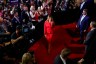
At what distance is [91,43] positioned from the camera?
29.8 feet

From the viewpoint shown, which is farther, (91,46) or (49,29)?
(49,29)

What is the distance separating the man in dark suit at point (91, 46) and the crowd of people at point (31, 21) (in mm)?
107

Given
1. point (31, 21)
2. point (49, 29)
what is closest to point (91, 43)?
point (49, 29)

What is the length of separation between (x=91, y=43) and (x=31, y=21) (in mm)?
5907

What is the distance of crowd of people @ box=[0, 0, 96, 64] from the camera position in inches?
410

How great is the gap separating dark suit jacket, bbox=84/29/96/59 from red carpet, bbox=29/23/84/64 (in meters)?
1.10

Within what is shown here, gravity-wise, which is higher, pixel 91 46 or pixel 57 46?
pixel 91 46

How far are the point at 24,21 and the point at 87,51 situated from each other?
6.09m

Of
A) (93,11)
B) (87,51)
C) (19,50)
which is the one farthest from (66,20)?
(87,51)

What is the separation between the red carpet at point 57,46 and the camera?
10766mm

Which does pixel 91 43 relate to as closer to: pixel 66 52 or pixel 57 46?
pixel 66 52

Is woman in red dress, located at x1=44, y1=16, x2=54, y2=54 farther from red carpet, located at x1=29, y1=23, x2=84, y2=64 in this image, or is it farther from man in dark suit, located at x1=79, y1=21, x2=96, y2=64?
man in dark suit, located at x1=79, y1=21, x2=96, y2=64

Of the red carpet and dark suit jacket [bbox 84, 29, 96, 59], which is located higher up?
dark suit jacket [bbox 84, 29, 96, 59]

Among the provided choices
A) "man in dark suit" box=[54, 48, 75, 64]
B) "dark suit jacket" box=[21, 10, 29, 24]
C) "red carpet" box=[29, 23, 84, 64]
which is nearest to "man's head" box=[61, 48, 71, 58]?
"man in dark suit" box=[54, 48, 75, 64]
